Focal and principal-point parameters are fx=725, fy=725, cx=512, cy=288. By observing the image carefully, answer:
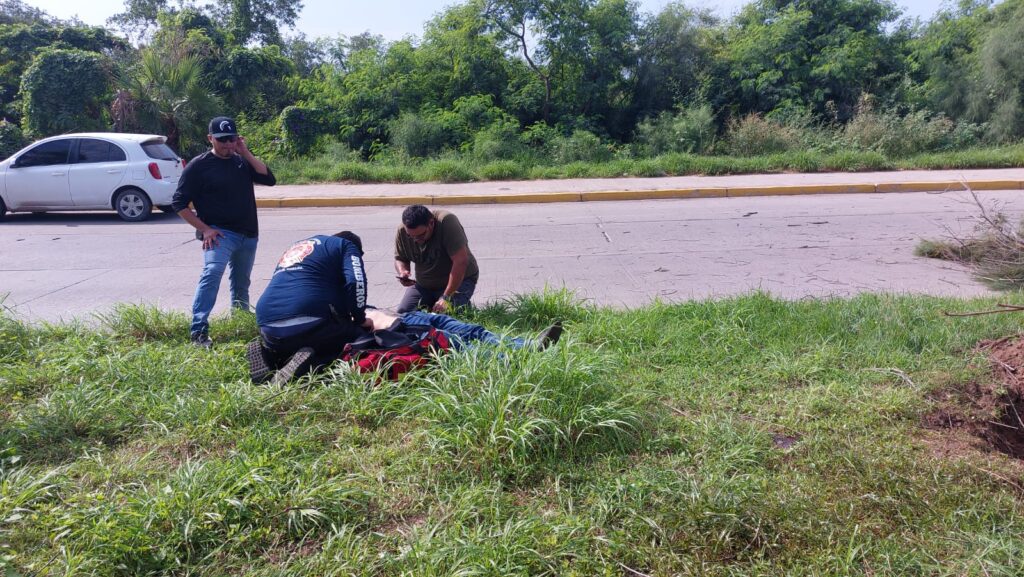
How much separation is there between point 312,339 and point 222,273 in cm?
163

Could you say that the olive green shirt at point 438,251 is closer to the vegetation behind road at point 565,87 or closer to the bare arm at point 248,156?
the bare arm at point 248,156

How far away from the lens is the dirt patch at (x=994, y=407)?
3789 millimetres

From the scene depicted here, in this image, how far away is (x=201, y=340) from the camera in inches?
210

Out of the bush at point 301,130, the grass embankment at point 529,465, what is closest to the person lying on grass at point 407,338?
the grass embankment at point 529,465

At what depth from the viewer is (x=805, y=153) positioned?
16.5 m

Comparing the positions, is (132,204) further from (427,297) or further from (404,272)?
(427,297)

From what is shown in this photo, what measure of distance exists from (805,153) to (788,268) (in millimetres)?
9574

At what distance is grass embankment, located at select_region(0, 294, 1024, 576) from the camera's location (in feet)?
9.07

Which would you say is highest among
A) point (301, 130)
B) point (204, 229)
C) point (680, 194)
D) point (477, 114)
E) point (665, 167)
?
point (477, 114)

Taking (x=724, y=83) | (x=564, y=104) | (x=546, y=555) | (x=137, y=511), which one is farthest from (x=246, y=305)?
(x=724, y=83)

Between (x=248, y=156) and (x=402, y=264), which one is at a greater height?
(x=248, y=156)

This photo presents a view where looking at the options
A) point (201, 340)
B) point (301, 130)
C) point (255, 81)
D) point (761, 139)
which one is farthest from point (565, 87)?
point (201, 340)

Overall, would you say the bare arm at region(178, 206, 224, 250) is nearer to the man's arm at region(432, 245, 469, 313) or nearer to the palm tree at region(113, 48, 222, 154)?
the man's arm at region(432, 245, 469, 313)

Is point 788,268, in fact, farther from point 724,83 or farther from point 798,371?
point 724,83
